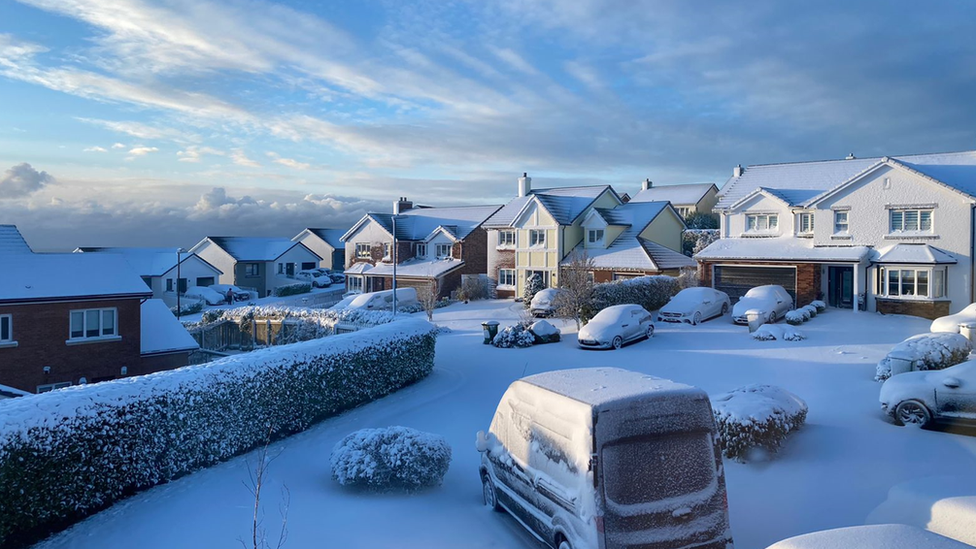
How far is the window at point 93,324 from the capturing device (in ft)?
74.8

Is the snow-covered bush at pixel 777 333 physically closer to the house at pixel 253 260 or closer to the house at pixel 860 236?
the house at pixel 860 236

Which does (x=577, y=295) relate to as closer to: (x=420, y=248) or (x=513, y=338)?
(x=513, y=338)

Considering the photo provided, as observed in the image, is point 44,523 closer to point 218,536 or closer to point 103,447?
point 103,447

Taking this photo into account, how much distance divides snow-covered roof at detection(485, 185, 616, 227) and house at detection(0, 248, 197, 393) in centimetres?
2369

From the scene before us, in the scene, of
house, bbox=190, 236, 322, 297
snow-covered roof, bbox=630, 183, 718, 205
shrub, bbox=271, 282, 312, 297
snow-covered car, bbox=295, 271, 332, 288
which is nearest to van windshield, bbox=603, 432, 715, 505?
shrub, bbox=271, 282, 312, 297

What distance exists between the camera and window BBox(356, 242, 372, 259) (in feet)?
176

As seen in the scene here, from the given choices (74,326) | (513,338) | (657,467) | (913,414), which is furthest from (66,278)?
(913,414)

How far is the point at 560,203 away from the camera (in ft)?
140

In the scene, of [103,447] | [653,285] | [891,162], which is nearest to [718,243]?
[653,285]

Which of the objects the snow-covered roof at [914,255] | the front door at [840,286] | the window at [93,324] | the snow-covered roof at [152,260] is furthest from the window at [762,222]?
the snow-covered roof at [152,260]

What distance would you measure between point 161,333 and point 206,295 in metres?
29.6

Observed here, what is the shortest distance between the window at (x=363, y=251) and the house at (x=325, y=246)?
70.5 ft

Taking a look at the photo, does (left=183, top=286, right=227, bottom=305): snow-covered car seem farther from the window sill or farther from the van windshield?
the van windshield

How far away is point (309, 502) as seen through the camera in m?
9.76
